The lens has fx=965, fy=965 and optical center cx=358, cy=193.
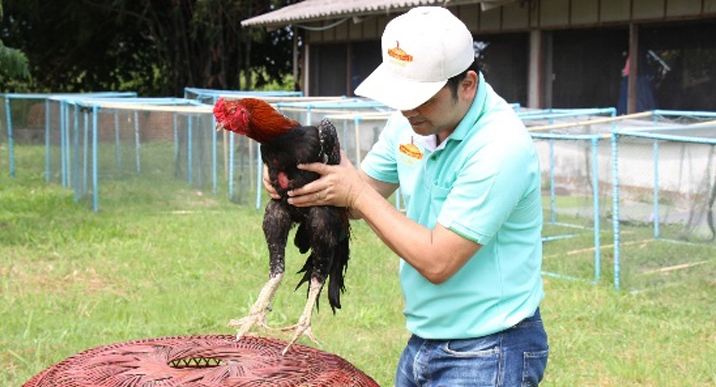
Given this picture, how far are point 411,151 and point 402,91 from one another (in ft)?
1.28

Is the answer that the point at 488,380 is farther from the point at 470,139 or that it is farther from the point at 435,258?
the point at 470,139

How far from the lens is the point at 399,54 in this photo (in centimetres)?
253

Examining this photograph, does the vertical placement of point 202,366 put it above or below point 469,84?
below

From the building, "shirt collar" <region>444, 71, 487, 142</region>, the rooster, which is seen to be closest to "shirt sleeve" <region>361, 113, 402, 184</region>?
the rooster

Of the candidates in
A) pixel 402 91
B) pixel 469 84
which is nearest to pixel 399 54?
pixel 402 91

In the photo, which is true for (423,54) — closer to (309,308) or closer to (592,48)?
(309,308)

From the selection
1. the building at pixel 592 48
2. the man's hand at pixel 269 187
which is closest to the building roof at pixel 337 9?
the building at pixel 592 48

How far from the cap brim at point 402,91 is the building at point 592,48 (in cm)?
858

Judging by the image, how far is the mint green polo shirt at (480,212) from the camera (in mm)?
2508

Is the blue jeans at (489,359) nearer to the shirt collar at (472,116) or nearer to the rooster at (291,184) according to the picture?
the rooster at (291,184)

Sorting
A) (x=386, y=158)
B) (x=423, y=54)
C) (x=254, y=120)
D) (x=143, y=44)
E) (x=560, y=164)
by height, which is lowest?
(x=560, y=164)

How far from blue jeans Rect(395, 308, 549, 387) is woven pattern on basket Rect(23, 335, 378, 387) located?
0.20 metres

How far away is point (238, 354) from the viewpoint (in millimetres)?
2859

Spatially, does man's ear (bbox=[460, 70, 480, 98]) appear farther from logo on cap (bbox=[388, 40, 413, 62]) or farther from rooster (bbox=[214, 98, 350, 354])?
rooster (bbox=[214, 98, 350, 354])
